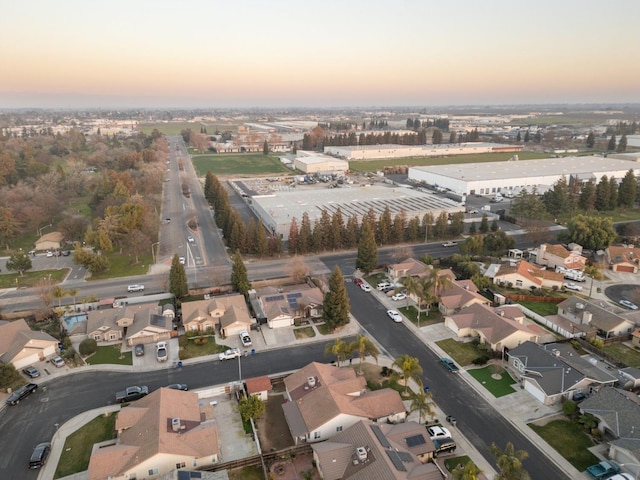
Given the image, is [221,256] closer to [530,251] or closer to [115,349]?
[115,349]

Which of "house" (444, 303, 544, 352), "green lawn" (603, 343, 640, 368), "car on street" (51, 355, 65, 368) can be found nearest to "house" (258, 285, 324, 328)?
"house" (444, 303, 544, 352)

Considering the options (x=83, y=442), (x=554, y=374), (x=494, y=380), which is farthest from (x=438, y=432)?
(x=83, y=442)

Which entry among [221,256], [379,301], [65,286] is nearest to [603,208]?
[379,301]

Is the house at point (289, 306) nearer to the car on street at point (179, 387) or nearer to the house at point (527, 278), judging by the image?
the car on street at point (179, 387)

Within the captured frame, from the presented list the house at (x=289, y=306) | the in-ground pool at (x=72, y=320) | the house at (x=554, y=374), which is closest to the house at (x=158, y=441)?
the house at (x=289, y=306)

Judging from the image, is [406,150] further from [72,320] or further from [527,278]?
[72,320]

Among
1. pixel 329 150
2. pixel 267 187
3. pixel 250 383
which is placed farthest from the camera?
pixel 329 150
